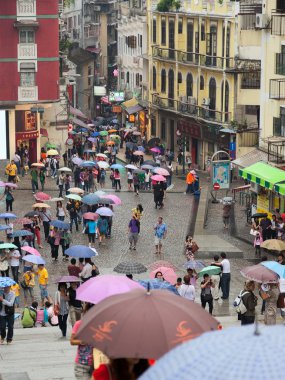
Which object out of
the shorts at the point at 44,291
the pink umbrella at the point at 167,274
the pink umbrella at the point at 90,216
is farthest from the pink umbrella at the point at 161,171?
the pink umbrella at the point at 167,274

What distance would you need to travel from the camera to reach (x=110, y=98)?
90500 millimetres

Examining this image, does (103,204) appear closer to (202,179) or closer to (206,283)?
(206,283)

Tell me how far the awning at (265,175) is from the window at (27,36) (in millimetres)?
22724

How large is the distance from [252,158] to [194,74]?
26319 millimetres

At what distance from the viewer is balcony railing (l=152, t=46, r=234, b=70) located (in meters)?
64.6

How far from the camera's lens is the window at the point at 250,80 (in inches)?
2377

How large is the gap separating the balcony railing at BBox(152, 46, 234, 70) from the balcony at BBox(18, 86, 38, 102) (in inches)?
419

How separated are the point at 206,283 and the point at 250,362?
1941 cm

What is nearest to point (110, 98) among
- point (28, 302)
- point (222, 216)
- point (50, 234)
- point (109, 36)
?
point (109, 36)

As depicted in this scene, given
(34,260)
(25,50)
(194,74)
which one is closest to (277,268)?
(34,260)

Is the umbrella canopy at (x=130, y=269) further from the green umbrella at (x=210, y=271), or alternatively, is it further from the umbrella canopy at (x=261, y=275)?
the umbrella canopy at (x=261, y=275)

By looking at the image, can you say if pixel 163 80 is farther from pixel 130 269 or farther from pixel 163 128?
pixel 130 269

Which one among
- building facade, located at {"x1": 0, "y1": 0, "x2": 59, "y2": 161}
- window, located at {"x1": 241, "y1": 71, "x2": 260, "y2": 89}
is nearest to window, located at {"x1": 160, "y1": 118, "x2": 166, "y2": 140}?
building facade, located at {"x1": 0, "y1": 0, "x2": 59, "y2": 161}

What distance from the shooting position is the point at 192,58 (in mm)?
69938
